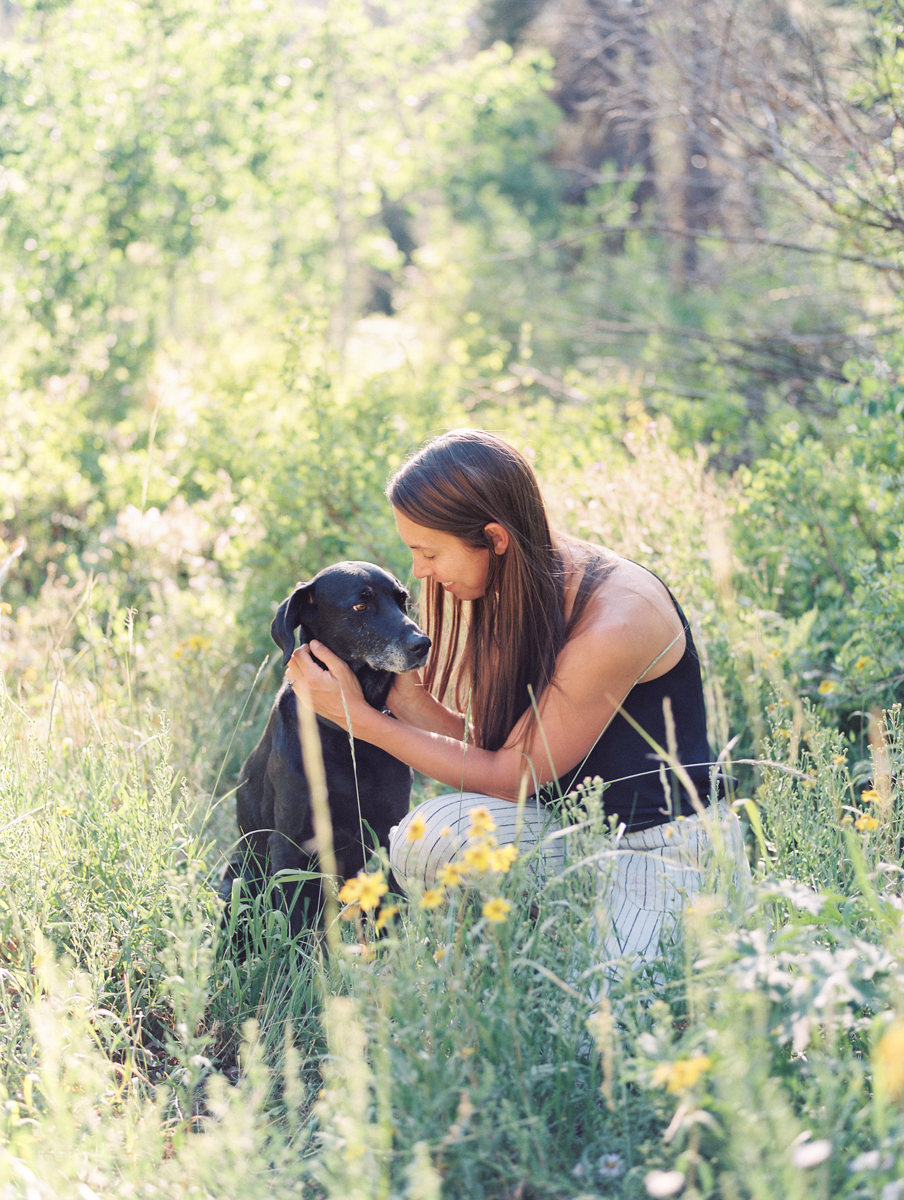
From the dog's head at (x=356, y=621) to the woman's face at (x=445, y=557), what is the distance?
0.86 feet

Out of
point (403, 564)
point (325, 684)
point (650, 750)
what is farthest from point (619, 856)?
point (403, 564)

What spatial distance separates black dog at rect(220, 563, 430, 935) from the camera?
257 centimetres

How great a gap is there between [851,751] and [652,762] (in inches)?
46.0

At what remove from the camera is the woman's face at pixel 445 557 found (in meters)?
2.34

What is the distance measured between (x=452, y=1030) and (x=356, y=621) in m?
1.33

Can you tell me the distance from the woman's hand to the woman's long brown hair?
0.30 m

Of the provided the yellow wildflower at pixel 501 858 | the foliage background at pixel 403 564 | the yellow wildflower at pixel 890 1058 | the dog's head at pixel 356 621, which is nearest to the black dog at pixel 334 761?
the dog's head at pixel 356 621

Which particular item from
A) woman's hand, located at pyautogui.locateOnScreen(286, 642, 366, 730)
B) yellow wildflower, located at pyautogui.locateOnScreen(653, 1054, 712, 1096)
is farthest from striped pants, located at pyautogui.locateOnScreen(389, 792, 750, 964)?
yellow wildflower, located at pyautogui.locateOnScreen(653, 1054, 712, 1096)

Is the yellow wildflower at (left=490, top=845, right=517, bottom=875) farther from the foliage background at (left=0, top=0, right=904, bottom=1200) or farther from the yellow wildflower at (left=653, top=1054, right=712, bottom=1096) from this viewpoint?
the yellow wildflower at (left=653, top=1054, right=712, bottom=1096)

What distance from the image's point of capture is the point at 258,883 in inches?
107

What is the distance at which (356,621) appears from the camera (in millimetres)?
2709

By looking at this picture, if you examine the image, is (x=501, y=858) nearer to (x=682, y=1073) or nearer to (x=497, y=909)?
(x=497, y=909)

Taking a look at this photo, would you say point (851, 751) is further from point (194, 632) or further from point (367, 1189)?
point (194, 632)

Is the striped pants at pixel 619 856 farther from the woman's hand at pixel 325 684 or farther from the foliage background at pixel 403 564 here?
the woman's hand at pixel 325 684
